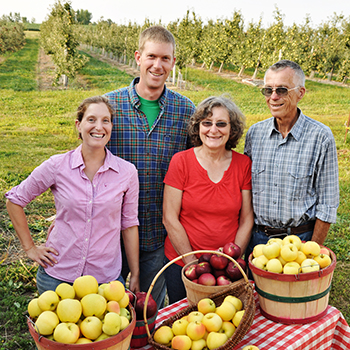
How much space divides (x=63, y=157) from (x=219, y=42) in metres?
32.7

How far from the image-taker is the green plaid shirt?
3.17 m

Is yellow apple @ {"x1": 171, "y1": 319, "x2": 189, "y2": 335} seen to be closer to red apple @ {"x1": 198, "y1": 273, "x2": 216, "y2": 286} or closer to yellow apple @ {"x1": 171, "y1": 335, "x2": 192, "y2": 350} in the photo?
yellow apple @ {"x1": 171, "y1": 335, "x2": 192, "y2": 350}

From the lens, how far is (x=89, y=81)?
90.7 feet

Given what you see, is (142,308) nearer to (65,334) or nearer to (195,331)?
(195,331)

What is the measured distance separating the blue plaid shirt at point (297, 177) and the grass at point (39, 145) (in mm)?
1700

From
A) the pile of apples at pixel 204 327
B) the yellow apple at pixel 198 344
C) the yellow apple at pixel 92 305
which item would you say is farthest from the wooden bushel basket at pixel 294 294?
the yellow apple at pixel 92 305

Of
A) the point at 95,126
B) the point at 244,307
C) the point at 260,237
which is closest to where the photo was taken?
the point at 244,307

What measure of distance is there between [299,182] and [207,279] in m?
1.20

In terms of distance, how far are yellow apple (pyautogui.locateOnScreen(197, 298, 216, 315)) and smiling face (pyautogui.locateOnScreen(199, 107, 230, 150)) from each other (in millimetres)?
1258

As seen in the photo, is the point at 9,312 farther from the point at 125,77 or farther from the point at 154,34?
the point at 125,77

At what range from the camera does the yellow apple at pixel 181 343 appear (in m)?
1.81

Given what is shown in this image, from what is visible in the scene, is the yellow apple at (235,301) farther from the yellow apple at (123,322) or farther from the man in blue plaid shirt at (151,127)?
the man in blue plaid shirt at (151,127)

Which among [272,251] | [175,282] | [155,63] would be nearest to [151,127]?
[155,63]

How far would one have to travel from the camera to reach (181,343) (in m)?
1.81
